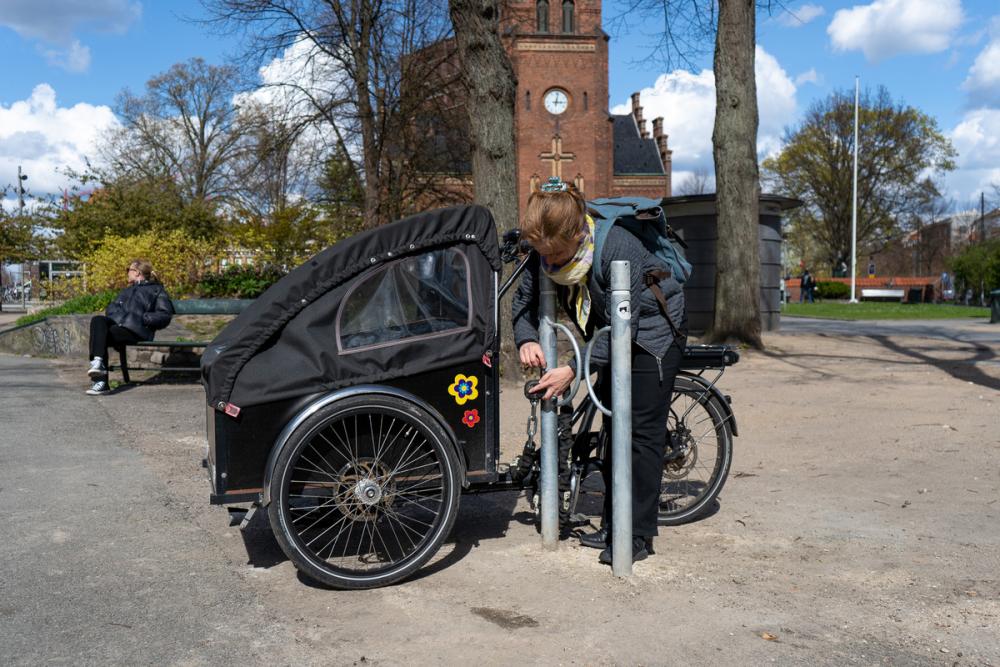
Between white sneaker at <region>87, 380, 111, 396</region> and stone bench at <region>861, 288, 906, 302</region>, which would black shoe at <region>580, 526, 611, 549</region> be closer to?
white sneaker at <region>87, 380, 111, 396</region>

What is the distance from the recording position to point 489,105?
9805mm

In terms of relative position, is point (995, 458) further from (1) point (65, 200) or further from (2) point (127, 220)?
(1) point (65, 200)

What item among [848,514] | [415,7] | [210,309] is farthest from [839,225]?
[848,514]

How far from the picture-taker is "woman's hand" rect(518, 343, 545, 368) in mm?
4172

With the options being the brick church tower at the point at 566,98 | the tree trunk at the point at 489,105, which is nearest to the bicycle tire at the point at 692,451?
the tree trunk at the point at 489,105

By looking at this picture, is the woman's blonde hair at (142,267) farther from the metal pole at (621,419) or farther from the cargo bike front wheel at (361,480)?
the metal pole at (621,419)

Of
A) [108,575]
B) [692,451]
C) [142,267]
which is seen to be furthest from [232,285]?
[692,451]

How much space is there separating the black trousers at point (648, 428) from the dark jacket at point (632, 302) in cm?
8

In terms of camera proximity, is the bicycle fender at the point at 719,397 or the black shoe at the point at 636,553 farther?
the bicycle fender at the point at 719,397

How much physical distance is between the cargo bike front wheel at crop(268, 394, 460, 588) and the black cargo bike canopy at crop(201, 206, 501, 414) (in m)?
0.19

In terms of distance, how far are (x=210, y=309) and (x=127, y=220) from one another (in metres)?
12.1

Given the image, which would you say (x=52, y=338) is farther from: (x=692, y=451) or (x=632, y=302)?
(x=632, y=302)

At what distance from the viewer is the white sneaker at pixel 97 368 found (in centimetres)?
977

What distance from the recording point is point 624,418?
3994 millimetres
